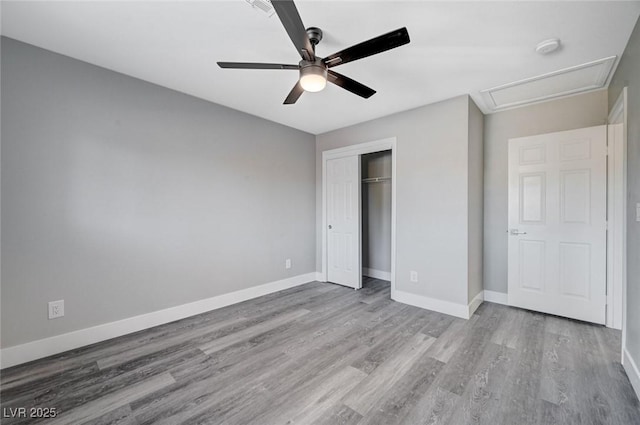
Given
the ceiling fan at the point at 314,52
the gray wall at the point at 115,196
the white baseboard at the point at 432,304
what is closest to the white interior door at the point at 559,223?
the white baseboard at the point at 432,304

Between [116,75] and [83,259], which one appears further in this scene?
[116,75]

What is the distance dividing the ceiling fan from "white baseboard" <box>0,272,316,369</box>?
2.53 m

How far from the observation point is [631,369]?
1.87 metres

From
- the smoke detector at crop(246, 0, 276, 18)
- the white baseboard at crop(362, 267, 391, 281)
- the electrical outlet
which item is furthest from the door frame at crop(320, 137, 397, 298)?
the electrical outlet

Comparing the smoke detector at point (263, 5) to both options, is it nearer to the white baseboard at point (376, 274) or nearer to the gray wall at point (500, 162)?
the gray wall at point (500, 162)

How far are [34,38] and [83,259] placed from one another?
5.88 ft

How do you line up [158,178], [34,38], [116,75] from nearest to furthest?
[34,38] → [116,75] → [158,178]

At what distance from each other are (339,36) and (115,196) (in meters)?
2.45

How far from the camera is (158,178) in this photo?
111 inches

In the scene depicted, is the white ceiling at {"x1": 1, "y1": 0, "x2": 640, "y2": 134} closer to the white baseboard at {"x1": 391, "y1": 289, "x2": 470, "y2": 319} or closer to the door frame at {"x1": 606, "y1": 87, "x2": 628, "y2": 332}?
the door frame at {"x1": 606, "y1": 87, "x2": 628, "y2": 332}

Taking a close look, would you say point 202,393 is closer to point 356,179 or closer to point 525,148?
point 356,179

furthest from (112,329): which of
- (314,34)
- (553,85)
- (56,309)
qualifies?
(553,85)

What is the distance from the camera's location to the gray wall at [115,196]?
6.93ft

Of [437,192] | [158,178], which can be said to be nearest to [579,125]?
[437,192]
